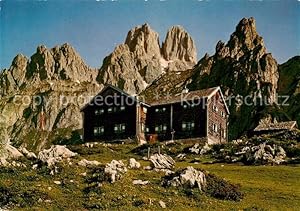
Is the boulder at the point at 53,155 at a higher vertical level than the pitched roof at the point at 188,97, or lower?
lower

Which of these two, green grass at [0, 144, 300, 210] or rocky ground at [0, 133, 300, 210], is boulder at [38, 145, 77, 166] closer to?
rocky ground at [0, 133, 300, 210]

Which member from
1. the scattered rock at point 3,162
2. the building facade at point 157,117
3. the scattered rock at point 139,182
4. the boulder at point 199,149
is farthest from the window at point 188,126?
the scattered rock at point 139,182

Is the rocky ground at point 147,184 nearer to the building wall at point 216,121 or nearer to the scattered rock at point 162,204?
the scattered rock at point 162,204

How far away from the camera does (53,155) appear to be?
6353cm

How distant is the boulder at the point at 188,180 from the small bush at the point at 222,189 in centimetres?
62

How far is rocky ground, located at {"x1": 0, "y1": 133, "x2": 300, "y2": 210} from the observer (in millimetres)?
43781

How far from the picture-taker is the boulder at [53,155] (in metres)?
57.1

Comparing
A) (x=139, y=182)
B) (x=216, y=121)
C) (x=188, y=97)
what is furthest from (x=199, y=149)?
(x=139, y=182)

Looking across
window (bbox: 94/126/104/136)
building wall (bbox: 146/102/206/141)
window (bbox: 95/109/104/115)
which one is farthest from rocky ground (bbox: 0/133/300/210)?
window (bbox: 95/109/104/115)

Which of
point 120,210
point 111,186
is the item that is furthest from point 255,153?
point 120,210

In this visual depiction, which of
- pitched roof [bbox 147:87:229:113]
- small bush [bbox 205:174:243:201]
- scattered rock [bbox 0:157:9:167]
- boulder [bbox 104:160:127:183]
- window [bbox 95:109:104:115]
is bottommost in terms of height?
small bush [bbox 205:174:243:201]

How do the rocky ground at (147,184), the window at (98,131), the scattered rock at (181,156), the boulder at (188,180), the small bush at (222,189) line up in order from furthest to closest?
the window at (98,131) < the scattered rock at (181,156) < the boulder at (188,180) < the small bush at (222,189) < the rocky ground at (147,184)


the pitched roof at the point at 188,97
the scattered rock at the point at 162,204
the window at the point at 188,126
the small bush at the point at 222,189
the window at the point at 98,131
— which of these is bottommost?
the scattered rock at the point at 162,204

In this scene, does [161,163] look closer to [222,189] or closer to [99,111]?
[222,189]
